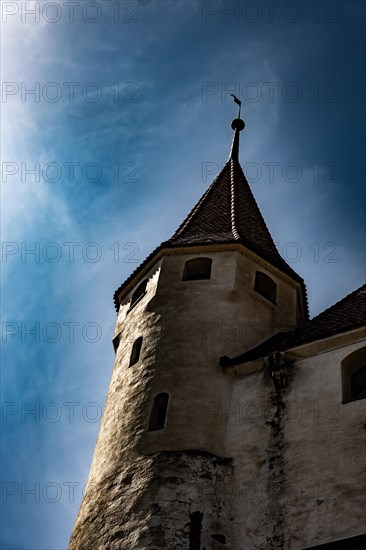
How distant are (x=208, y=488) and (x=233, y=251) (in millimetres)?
8104

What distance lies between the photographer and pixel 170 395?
62.7ft

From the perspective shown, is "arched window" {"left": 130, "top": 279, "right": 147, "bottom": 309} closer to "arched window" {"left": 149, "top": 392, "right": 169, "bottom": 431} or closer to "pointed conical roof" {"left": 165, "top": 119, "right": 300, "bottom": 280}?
"pointed conical roof" {"left": 165, "top": 119, "right": 300, "bottom": 280}

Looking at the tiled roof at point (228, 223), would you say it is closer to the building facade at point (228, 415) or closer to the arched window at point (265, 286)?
the building facade at point (228, 415)

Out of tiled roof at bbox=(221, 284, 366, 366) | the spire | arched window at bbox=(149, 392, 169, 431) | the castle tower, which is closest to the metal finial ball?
the spire

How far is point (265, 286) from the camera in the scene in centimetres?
2380

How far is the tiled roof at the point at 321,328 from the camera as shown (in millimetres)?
19109

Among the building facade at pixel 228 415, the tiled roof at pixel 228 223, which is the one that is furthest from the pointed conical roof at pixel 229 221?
the building facade at pixel 228 415

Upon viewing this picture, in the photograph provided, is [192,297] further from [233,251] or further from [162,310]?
[233,251]

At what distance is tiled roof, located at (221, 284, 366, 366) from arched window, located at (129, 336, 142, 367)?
7.31 ft

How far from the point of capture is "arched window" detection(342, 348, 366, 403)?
18.2 m

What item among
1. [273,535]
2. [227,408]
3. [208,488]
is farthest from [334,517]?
[227,408]

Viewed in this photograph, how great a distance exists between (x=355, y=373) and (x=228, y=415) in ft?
9.05

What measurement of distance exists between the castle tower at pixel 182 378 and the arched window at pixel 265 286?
0.10 ft

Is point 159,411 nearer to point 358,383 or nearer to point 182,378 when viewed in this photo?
point 182,378
